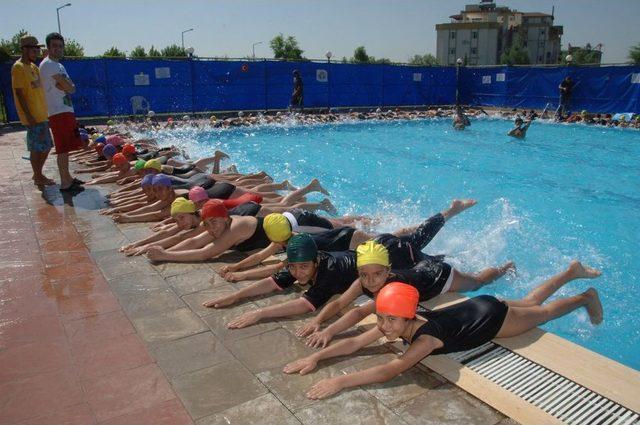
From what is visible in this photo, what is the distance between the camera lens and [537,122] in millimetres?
22719

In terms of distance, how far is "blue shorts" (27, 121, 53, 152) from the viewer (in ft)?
25.9

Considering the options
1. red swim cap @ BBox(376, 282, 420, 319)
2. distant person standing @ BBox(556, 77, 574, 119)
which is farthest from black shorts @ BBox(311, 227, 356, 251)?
distant person standing @ BBox(556, 77, 574, 119)

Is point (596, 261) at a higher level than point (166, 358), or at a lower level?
lower

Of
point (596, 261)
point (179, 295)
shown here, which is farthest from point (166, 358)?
point (596, 261)

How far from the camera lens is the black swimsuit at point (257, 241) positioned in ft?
18.0

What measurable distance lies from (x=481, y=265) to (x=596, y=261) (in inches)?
76.2

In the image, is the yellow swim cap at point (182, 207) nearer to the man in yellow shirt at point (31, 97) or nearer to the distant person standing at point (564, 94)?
the man in yellow shirt at point (31, 97)

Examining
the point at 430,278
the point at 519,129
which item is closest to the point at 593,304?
the point at 430,278

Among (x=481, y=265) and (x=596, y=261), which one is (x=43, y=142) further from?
(x=596, y=261)

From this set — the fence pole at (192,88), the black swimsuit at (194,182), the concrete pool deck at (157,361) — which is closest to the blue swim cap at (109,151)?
the black swimsuit at (194,182)

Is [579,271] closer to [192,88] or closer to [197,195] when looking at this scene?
[197,195]

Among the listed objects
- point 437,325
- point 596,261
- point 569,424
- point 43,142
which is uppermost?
point 43,142

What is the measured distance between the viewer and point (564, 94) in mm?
23000

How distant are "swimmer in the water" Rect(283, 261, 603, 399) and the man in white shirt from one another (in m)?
6.45
